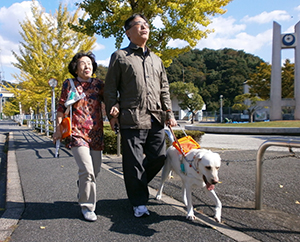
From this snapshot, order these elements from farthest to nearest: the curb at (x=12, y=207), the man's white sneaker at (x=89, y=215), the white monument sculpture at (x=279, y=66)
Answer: the white monument sculpture at (x=279, y=66)
the man's white sneaker at (x=89, y=215)
the curb at (x=12, y=207)

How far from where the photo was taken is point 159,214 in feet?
10.1

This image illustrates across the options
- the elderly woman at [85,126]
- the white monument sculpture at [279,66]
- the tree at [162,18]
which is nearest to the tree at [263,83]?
the white monument sculpture at [279,66]

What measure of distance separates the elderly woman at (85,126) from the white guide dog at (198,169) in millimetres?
929

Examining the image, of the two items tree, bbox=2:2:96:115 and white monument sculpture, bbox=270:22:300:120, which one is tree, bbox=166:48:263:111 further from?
tree, bbox=2:2:96:115

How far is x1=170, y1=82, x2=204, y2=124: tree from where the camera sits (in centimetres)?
4231

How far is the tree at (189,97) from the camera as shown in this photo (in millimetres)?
42312

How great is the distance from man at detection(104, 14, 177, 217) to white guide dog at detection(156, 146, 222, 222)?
0.32 m

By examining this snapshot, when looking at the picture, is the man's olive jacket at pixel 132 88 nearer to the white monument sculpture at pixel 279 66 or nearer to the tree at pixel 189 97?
the white monument sculpture at pixel 279 66

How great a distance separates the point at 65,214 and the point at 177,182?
2075 mm

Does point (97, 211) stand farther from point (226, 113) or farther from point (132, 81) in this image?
point (226, 113)

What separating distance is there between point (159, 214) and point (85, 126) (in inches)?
51.9

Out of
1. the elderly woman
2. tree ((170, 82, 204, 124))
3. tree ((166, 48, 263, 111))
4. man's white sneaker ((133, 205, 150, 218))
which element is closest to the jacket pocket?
the elderly woman

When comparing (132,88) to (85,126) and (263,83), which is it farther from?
(263,83)

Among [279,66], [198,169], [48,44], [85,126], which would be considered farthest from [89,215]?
[279,66]
